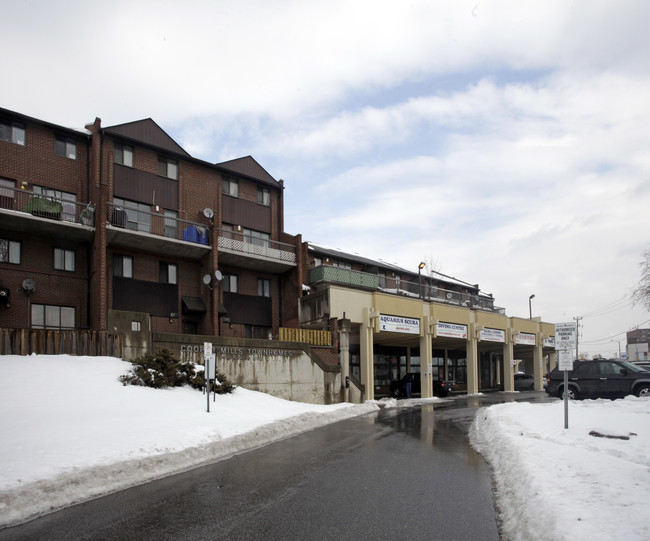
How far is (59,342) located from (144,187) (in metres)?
11.3

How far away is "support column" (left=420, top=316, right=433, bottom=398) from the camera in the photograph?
35219 millimetres

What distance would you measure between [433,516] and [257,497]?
2.48 m

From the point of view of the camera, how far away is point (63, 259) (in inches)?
965

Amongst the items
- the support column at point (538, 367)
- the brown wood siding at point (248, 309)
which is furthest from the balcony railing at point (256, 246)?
the support column at point (538, 367)

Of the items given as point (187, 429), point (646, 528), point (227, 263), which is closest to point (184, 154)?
point (227, 263)

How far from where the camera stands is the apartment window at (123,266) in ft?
84.7

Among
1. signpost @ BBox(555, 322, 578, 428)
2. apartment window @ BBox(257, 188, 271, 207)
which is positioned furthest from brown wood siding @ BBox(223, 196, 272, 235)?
signpost @ BBox(555, 322, 578, 428)

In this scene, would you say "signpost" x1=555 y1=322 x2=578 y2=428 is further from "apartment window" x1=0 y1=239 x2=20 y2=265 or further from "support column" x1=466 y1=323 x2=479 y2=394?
"support column" x1=466 y1=323 x2=479 y2=394

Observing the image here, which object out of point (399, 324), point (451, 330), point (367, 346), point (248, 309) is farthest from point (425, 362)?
point (248, 309)

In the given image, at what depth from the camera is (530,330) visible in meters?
50.5

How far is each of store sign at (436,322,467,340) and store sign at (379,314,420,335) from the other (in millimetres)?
2427

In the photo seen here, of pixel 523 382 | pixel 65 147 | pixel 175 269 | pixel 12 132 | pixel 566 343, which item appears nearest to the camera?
pixel 566 343

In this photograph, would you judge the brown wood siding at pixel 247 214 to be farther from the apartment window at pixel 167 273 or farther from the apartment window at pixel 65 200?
the apartment window at pixel 65 200

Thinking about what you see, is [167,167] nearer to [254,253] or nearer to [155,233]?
[155,233]
